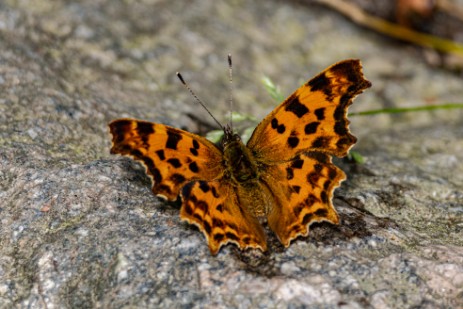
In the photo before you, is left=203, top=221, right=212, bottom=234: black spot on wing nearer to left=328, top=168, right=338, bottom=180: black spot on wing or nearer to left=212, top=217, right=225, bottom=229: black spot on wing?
left=212, top=217, right=225, bottom=229: black spot on wing

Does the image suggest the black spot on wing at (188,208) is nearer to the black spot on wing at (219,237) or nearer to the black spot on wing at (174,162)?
the black spot on wing at (219,237)

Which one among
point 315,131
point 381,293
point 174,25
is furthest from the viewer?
point 174,25

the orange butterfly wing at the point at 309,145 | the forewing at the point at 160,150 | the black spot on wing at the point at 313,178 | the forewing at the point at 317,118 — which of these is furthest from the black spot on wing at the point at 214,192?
the black spot on wing at the point at 313,178

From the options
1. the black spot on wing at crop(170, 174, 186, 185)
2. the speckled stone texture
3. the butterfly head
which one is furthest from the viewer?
the butterfly head

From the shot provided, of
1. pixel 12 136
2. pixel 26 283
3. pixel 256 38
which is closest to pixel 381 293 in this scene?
pixel 26 283

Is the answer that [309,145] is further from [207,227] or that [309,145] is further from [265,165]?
[207,227]

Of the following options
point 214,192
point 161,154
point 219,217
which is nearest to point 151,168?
point 161,154

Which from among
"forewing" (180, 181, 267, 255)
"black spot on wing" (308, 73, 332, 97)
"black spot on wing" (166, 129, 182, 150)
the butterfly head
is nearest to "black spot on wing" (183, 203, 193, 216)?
"forewing" (180, 181, 267, 255)

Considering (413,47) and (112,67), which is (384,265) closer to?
(112,67)
